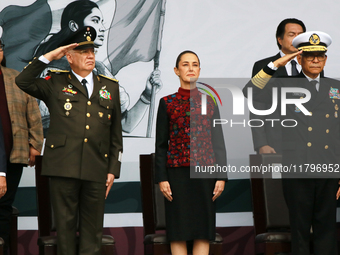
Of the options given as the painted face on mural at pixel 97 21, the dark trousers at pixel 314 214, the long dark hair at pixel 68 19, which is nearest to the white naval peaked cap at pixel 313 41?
the dark trousers at pixel 314 214

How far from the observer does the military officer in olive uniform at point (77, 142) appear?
283cm

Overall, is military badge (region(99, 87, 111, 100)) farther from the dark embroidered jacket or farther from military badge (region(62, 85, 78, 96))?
the dark embroidered jacket

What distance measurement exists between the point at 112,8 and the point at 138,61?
1.61 ft

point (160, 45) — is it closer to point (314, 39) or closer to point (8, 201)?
point (314, 39)

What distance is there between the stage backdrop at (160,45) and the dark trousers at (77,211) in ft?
3.87

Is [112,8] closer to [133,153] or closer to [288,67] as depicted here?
[133,153]

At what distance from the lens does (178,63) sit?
3215mm

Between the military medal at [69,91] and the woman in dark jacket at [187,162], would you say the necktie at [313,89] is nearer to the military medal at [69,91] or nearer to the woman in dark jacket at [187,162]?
the woman in dark jacket at [187,162]

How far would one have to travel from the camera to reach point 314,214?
3000 mm

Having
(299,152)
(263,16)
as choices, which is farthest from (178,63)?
(263,16)

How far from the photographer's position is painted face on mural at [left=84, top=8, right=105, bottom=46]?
4191 mm

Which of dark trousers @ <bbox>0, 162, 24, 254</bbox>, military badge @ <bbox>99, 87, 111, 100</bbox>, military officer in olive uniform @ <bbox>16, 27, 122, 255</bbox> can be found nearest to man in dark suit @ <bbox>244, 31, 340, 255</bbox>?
military badge @ <bbox>99, 87, 111, 100</bbox>

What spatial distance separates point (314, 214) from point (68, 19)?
8.19 feet

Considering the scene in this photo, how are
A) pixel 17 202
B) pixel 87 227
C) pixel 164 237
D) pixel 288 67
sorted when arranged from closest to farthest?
pixel 87 227
pixel 164 237
pixel 288 67
pixel 17 202
